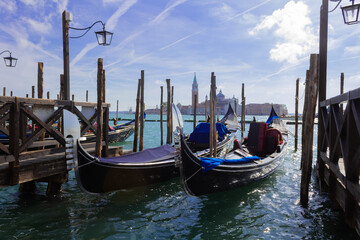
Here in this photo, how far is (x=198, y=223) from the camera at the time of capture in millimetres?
3963

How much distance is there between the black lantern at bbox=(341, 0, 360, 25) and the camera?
4.11m

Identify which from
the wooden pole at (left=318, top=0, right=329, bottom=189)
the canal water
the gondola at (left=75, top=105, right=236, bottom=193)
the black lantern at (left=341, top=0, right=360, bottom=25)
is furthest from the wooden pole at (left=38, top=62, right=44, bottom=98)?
the black lantern at (left=341, top=0, right=360, bottom=25)

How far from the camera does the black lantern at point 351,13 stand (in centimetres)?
411

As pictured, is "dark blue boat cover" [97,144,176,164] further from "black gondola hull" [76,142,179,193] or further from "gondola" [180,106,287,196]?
"gondola" [180,106,287,196]

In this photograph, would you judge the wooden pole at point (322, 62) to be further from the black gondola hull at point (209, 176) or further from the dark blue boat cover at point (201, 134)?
the dark blue boat cover at point (201, 134)

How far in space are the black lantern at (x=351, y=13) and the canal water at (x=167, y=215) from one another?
3.11m

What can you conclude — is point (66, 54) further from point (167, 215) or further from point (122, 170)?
point (167, 215)

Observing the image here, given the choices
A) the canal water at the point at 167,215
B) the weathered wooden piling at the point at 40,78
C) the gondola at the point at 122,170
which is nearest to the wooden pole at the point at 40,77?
A: the weathered wooden piling at the point at 40,78

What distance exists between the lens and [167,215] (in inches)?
168

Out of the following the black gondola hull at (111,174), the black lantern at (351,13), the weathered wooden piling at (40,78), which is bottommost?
the black gondola hull at (111,174)

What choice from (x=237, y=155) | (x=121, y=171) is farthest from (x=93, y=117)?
(x=237, y=155)

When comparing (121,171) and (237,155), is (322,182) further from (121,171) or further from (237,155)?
(121,171)

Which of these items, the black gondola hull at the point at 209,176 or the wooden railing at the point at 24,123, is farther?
the black gondola hull at the point at 209,176

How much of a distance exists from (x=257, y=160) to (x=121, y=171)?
293 centimetres
